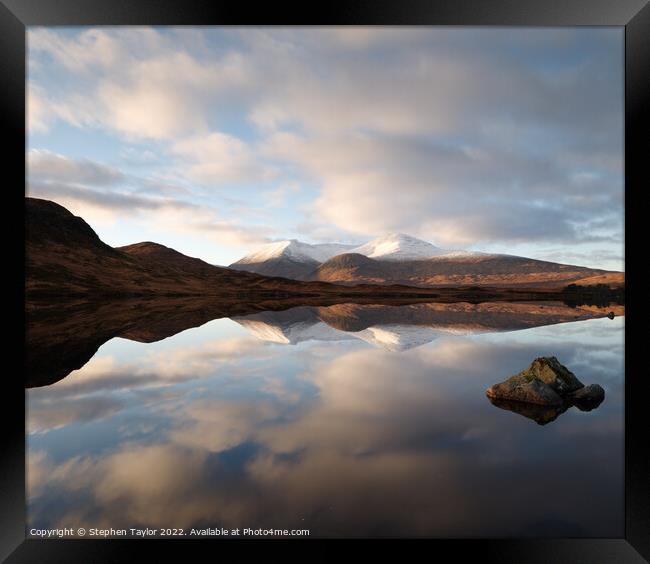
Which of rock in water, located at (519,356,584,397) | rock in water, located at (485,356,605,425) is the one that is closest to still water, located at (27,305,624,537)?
rock in water, located at (485,356,605,425)

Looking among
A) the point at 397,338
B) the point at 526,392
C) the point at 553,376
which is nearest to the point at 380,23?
the point at 526,392

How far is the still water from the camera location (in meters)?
5.59

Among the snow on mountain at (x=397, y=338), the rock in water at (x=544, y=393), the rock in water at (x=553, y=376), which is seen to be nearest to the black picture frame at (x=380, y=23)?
the rock in water at (x=544, y=393)

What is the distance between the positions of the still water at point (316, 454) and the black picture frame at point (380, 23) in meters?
0.49

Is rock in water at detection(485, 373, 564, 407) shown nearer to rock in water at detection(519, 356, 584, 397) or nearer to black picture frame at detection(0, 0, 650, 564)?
rock in water at detection(519, 356, 584, 397)

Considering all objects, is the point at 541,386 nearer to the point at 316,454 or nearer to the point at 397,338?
the point at 316,454

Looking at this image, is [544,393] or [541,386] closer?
[544,393]

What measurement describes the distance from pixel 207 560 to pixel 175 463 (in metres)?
2.63

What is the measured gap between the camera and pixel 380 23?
5.61 m

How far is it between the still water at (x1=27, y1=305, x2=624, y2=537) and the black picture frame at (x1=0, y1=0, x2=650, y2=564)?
486 millimetres

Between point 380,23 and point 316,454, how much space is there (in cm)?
850

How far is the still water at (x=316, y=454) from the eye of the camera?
18.3 feet

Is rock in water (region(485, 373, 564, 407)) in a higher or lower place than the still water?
higher

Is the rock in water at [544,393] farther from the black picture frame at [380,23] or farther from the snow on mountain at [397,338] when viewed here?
the snow on mountain at [397,338]
